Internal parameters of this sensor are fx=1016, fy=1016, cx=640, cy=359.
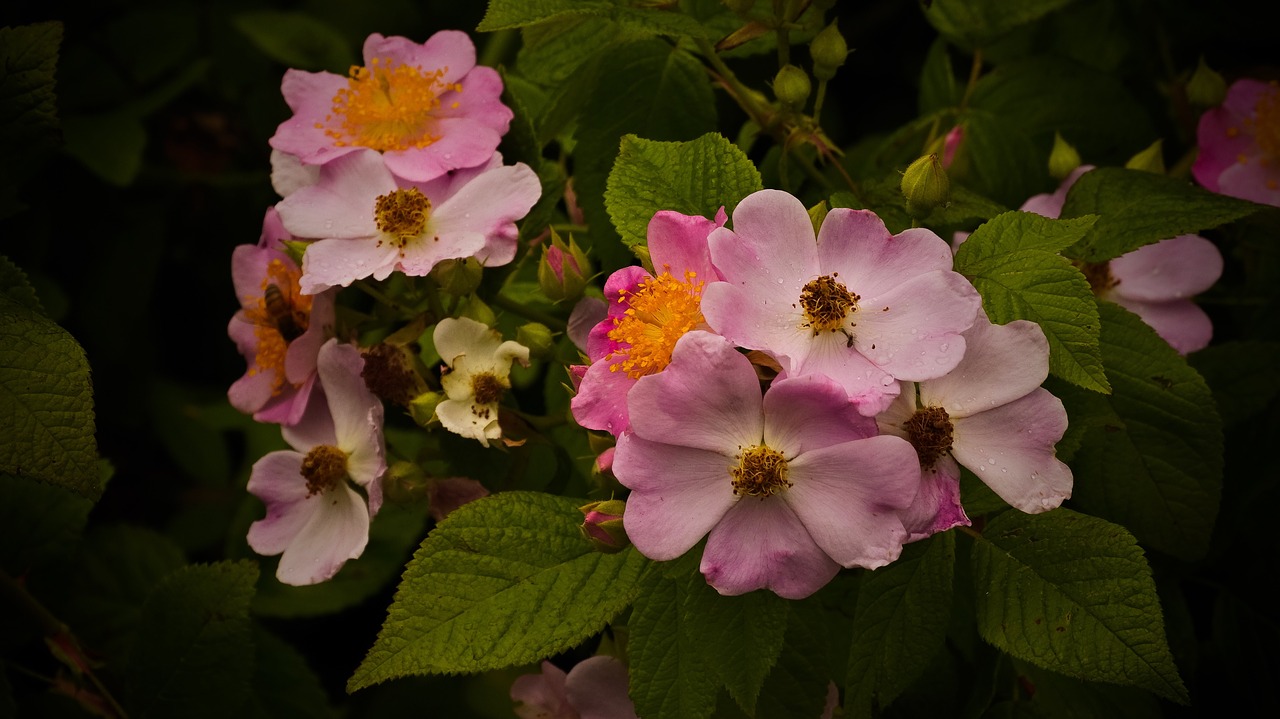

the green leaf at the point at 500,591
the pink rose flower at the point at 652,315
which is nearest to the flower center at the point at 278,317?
the green leaf at the point at 500,591

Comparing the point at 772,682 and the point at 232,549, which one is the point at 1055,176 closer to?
the point at 772,682

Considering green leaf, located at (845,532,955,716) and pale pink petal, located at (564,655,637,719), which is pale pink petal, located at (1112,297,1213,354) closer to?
green leaf, located at (845,532,955,716)

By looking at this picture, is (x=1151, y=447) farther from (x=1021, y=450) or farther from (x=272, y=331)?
(x=272, y=331)

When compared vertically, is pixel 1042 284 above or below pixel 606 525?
above

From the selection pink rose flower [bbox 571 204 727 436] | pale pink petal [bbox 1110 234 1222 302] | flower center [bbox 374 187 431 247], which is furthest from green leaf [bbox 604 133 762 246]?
pale pink petal [bbox 1110 234 1222 302]

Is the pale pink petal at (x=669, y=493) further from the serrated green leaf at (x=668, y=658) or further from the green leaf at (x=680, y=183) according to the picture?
the green leaf at (x=680, y=183)

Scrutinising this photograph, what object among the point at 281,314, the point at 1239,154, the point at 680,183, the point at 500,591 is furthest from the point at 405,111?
the point at 1239,154

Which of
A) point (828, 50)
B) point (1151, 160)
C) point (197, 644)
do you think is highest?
point (828, 50)
